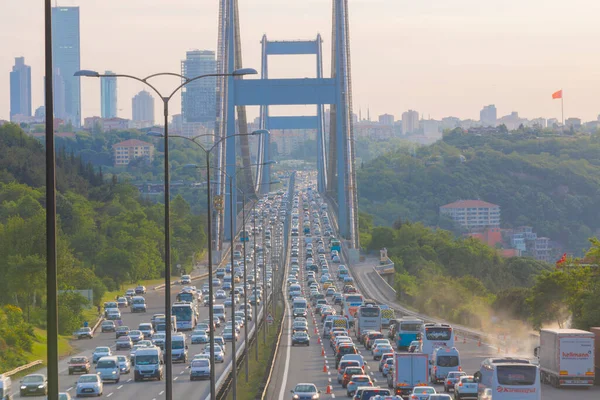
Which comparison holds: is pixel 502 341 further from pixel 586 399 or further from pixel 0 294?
pixel 0 294

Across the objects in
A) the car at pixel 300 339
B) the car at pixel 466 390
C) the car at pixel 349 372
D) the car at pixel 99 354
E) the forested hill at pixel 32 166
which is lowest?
the car at pixel 300 339

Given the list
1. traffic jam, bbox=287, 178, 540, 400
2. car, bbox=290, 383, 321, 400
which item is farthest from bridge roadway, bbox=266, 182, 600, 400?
car, bbox=290, 383, 321, 400

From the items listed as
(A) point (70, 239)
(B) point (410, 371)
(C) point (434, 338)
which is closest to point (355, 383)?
(B) point (410, 371)

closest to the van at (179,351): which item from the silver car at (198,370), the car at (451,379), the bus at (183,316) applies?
the silver car at (198,370)

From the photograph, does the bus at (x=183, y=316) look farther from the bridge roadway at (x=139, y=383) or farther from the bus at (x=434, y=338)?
the bus at (x=434, y=338)

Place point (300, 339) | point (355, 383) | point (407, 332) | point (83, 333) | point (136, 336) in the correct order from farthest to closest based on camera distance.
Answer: point (83, 333) → point (300, 339) → point (136, 336) → point (407, 332) → point (355, 383)

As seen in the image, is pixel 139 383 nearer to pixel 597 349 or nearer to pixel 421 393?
pixel 421 393

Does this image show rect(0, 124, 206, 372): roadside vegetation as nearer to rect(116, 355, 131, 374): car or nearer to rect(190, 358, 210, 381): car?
rect(116, 355, 131, 374): car

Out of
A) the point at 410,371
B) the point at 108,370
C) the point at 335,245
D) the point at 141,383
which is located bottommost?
the point at 141,383
